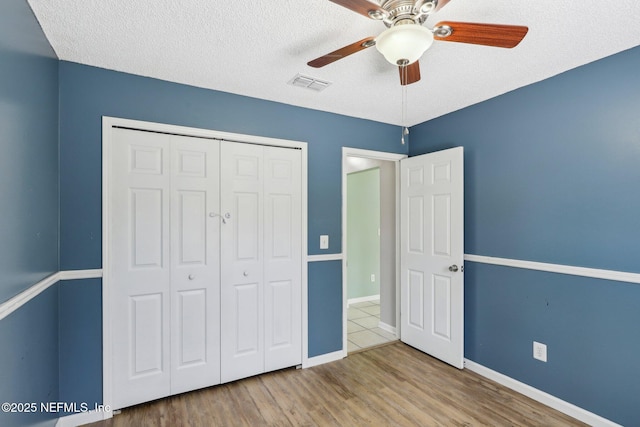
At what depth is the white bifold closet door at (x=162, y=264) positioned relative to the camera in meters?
2.25

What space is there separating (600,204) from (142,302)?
332 centimetres

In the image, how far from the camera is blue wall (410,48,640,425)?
2.00m

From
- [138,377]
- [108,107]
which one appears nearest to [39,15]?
[108,107]

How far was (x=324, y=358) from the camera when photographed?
3055 millimetres

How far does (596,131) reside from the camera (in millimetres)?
2135

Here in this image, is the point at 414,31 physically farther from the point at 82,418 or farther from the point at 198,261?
the point at 82,418

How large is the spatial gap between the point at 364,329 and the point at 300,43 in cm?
330

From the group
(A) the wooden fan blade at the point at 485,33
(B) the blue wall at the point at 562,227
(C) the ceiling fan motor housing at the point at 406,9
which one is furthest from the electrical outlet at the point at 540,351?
(C) the ceiling fan motor housing at the point at 406,9

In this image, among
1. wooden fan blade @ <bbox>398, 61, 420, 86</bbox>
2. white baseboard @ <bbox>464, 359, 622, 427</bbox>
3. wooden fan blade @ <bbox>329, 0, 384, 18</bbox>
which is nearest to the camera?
wooden fan blade @ <bbox>329, 0, 384, 18</bbox>

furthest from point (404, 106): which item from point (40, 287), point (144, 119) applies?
point (40, 287)

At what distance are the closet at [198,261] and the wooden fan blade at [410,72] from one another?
136 cm

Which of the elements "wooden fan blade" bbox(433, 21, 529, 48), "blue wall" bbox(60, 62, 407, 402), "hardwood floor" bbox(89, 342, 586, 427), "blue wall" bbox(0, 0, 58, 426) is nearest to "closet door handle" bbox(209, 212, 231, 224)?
"blue wall" bbox(60, 62, 407, 402)

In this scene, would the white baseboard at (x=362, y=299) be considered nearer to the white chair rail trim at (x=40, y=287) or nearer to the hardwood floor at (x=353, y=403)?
the hardwood floor at (x=353, y=403)

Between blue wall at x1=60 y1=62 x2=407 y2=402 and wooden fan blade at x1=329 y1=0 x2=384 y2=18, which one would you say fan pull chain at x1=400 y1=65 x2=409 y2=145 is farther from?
blue wall at x1=60 y1=62 x2=407 y2=402
